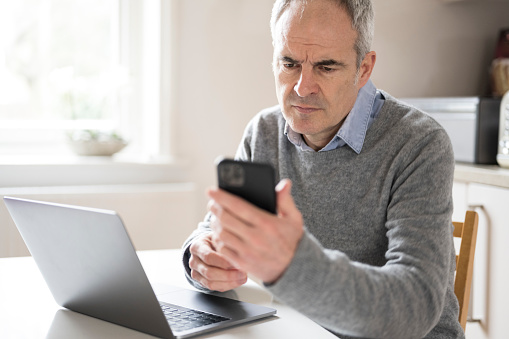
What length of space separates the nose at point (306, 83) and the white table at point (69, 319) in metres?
0.41

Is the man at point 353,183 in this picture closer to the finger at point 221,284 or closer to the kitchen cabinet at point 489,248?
the finger at point 221,284

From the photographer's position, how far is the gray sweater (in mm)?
831

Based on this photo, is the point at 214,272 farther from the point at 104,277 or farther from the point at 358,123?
the point at 358,123

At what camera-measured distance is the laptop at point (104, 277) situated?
2.98ft

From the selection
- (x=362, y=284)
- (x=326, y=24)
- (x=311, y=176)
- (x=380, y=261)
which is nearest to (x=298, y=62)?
(x=326, y=24)

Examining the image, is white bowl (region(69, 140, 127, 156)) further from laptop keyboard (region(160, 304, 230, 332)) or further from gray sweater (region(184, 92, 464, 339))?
laptop keyboard (region(160, 304, 230, 332))

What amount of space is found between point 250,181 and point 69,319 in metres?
0.48

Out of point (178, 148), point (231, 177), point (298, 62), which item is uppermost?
point (298, 62)

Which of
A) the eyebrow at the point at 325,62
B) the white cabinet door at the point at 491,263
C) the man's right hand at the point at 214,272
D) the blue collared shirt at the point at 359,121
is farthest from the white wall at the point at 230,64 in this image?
the man's right hand at the point at 214,272

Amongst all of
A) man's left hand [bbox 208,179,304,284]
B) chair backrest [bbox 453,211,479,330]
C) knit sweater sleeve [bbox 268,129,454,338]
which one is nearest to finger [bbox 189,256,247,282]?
knit sweater sleeve [bbox 268,129,454,338]

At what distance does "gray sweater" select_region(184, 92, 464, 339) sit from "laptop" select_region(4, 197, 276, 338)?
19 cm

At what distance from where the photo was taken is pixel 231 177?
760 mm

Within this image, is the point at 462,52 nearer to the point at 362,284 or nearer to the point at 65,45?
the point at 65,45

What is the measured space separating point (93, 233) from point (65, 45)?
177cm
